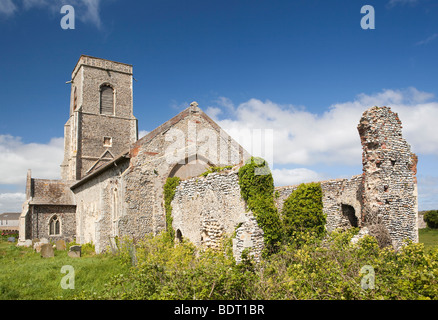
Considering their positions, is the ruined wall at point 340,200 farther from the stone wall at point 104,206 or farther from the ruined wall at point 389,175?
the stone wall at point 104,206

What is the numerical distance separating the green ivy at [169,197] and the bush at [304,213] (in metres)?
6.04

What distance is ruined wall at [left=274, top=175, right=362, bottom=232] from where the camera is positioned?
11.5m

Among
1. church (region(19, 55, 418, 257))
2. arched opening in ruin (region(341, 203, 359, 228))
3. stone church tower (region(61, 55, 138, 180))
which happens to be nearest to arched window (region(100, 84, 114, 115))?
stone church tower (region(61, 55, 138, 180))

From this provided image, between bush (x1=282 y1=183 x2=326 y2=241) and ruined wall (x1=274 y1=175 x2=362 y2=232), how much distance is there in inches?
12.8

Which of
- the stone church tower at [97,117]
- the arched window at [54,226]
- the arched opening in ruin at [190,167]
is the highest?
the stone church tower at [97,117]

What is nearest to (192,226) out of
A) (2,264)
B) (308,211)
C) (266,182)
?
(266,182)

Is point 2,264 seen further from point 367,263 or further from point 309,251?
point 367,263

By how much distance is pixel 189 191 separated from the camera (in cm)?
1430

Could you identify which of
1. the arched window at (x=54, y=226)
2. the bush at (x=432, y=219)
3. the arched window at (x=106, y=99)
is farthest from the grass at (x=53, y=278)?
the bush at (x=432, y=219)

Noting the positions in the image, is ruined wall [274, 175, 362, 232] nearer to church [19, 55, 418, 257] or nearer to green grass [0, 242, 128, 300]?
church [19, 55, 418, 257]

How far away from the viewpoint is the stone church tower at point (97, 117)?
3012 cm

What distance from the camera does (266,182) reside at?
37.5 feet

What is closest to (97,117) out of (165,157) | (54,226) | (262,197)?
(54,226)

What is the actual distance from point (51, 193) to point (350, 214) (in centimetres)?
2346
